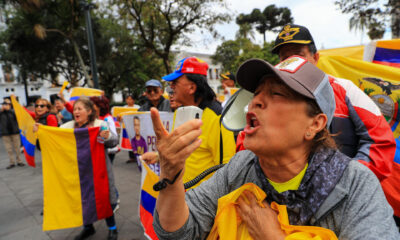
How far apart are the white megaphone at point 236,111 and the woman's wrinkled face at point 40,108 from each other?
15.0 feet

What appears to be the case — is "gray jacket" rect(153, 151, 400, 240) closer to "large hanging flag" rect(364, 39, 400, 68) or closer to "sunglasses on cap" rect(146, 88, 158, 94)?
"large hanging flag" rect(364, 39, 400, 68)

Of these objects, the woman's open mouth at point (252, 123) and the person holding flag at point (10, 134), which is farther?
the person holding flag at point (10, 134)

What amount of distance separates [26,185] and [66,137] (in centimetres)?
386

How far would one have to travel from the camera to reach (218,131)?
6.61 ft

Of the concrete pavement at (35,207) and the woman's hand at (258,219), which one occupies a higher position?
the woman's hand at (258,219)

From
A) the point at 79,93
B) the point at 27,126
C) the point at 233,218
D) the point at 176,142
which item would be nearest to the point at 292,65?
the point at 176,142

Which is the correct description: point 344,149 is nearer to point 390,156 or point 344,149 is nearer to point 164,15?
point 390,156

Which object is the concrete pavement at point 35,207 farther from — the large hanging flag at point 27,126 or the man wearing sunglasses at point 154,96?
the man wearing sunglasses at point 154,96

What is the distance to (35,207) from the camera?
4.54 metres

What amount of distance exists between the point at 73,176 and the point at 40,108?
2240 mm

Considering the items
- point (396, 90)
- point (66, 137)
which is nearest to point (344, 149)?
point (396, 90)

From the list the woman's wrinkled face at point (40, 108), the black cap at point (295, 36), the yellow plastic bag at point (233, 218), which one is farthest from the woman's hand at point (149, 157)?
the woman's wrinkled face at point (40, 108)

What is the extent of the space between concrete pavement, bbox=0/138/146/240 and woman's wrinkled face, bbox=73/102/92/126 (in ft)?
5.28

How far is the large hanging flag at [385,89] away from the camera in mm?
1616
